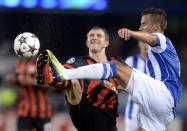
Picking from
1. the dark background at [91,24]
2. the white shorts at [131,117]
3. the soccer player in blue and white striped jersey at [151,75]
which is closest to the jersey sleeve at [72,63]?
the soccer player in blue and white striped jersey at [151,75]

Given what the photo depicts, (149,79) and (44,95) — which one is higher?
(149,79)

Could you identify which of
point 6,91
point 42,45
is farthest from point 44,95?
point 6,91

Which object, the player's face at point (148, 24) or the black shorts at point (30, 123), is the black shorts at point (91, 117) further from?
the black shorts at point (30, 123)

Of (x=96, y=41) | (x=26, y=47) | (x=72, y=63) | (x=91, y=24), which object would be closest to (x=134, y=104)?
(x=96, y=41)

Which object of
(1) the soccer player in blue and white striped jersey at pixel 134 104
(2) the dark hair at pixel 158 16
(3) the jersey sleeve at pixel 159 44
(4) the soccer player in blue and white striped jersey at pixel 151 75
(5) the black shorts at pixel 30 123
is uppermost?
(2) the dark hair at pixel 158 16

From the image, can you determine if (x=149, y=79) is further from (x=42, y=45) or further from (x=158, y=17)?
(x=42, y=45)

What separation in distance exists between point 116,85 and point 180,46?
6.83 m

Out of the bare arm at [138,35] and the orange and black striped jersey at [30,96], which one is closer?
the bare arm at [138,35]

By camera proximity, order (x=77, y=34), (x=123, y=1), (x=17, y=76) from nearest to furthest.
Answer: (x=17, y=76) → (x=123, y=1) → (x=77, y=34)

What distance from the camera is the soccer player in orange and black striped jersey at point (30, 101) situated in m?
11.5

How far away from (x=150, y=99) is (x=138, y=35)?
757mm

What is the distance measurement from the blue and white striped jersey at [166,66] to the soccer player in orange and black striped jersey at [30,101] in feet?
9.95

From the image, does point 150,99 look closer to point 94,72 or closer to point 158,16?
point 94,72

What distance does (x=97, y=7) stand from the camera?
43.2ft
